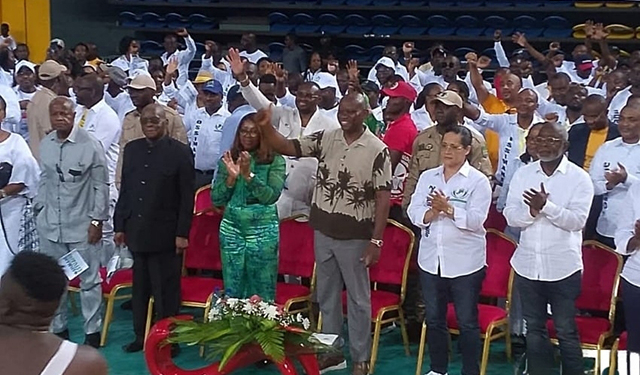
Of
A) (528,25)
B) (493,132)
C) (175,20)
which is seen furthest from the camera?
(175,20)

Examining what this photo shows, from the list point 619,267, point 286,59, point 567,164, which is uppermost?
point 286,59

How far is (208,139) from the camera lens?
850 centimetres

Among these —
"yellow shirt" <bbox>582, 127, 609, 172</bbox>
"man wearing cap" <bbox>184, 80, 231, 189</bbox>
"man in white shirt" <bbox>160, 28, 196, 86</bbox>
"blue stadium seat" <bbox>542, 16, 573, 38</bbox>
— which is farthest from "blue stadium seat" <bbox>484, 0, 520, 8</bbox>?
"yellow shirt" <bbox>582, 127, 609, 172</bbox>

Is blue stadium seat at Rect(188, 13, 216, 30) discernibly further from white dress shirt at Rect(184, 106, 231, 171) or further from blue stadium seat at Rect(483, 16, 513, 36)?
white dress shirt at Rect(184, 106, 231, 171)

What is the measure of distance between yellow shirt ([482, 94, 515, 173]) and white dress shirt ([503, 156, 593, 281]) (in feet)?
5.82

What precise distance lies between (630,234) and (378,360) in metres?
1.88

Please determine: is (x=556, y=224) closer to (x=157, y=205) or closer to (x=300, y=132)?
(x=300, y=132)

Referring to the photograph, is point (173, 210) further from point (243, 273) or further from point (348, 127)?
point (348, 127)

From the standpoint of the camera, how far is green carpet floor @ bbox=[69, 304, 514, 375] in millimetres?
6086

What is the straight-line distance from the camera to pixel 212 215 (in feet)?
22.1

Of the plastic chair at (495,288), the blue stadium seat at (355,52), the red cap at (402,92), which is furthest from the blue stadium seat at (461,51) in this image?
the plastic chair at (495,288)

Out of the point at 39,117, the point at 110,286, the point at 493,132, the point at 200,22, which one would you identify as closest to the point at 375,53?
the point at 200,22

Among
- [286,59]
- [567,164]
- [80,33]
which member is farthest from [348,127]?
[80,33]

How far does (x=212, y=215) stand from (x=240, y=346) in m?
1.77
